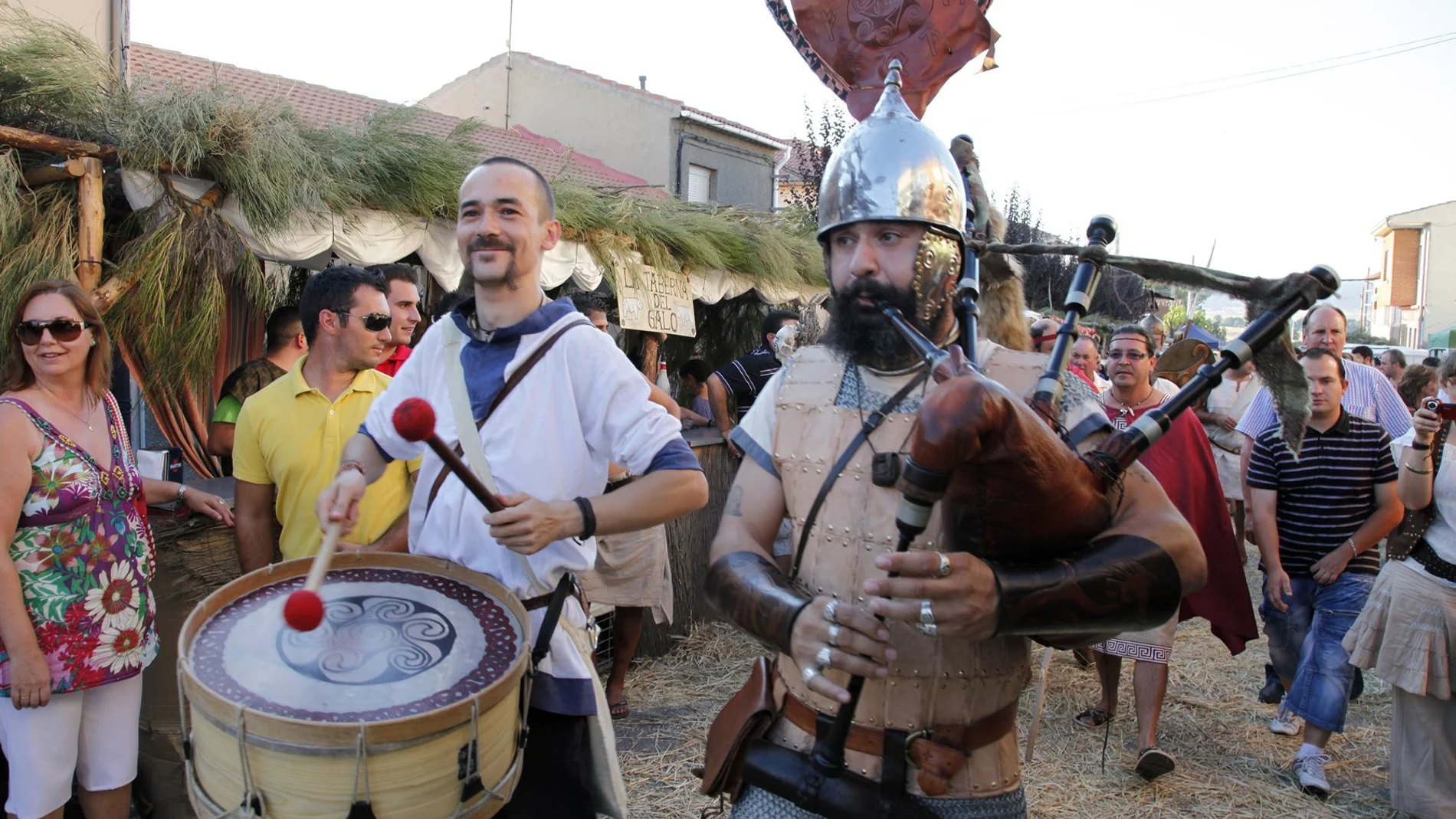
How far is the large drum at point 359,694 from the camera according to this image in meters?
1.70

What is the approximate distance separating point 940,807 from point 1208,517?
3345mm

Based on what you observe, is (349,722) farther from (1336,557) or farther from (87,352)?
(1336,557)

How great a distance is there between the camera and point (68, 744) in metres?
2.76

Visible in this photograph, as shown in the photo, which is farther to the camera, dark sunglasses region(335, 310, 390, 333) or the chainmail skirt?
dark sunglasses region(335, 310, 390, 333)

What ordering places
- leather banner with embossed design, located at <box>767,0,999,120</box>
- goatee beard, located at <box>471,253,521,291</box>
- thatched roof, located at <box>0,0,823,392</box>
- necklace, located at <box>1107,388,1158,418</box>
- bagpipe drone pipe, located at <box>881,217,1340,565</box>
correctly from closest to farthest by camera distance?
1. bagpipe drone pipe, located at <box>881,217,1340,565</box>
2. goatee beard, located at <box>471,253,521,291</box>
3. leather banner with embossed design, located at <box>767,0,999,120</box>
4. necklace, located at <box>1107,388,1158,418</box>
5. thatched roof, located at <box>0,0,823,392</box>

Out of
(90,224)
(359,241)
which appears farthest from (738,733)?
(359,241)

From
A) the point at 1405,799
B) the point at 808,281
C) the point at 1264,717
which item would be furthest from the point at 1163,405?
the point at 808,281

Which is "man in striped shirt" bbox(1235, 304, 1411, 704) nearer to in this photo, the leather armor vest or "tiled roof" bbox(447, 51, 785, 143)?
the leather armor vest

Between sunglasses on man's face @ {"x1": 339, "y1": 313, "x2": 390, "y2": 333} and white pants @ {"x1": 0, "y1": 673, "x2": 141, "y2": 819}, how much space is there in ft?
4.41

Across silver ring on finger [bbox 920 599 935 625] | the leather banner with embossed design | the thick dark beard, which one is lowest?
silver ring on finger [bbox 920 599 935 625]

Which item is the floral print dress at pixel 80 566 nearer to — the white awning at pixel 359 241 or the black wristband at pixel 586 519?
the black wristband at pixel 586 519

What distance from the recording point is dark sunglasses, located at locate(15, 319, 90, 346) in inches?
109

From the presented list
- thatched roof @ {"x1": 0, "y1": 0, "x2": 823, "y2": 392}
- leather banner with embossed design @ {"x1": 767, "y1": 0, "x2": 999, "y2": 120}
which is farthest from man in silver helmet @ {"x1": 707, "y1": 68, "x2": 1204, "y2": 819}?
thatched roof @ {"x1": 0, "y1": 0, "x2": 823, "y2": 392}

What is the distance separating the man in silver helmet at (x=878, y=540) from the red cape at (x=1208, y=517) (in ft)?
9.80
